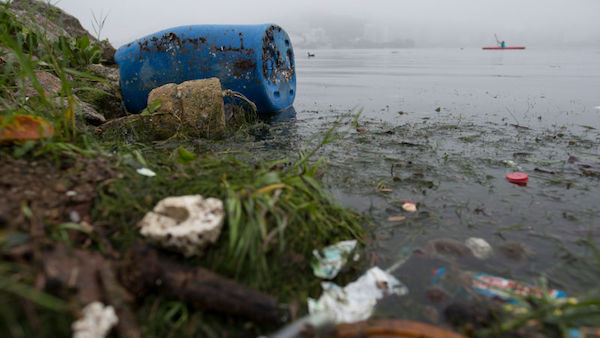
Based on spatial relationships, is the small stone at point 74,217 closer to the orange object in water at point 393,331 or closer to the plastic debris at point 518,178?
the orange object in water at point 393,331

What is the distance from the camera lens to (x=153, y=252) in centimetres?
142

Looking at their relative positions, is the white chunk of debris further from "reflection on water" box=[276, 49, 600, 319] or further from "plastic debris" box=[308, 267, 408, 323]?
"reflection on water" box=[276, 49, 600, 319]

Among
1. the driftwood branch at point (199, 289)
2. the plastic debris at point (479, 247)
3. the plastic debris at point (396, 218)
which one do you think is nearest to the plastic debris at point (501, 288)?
the plastic debris at point (479, 247)

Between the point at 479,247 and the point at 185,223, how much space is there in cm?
154

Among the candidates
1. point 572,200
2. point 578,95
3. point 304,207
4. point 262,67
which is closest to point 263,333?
point 304,207

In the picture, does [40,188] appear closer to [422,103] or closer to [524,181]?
[524,181]

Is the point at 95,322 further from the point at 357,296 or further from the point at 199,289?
the point at 357,296

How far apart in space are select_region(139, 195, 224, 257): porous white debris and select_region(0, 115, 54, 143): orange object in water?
0.82 metres

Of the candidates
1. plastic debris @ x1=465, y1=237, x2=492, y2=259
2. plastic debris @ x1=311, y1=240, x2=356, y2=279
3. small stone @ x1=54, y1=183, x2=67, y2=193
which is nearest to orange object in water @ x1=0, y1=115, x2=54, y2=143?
small stone @ x1=54, y1=183, x2=67, y2=193

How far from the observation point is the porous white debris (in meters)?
1.44

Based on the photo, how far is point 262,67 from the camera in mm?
4762

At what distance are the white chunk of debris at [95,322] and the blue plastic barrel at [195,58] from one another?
3.86 metres

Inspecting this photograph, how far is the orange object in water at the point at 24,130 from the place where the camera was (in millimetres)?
1771

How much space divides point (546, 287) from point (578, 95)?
7.09 m
